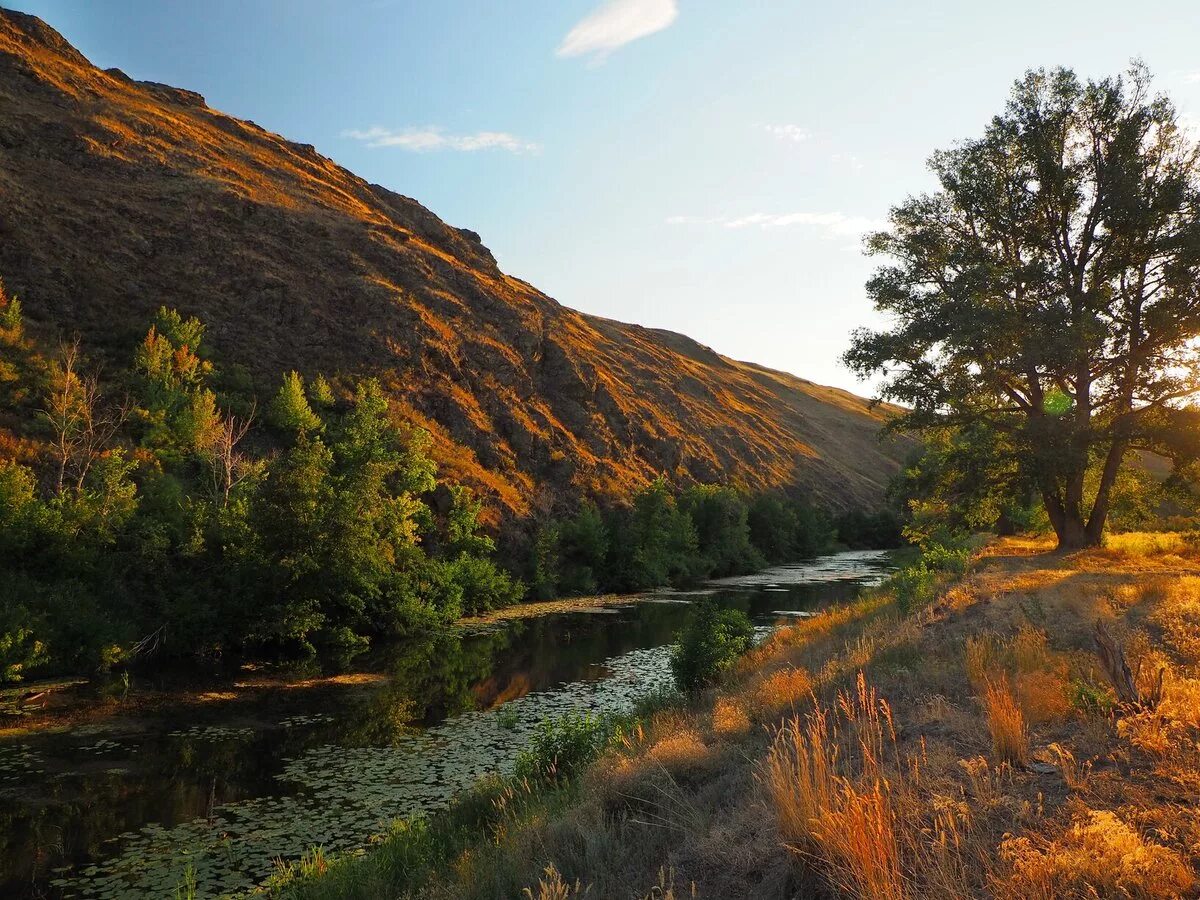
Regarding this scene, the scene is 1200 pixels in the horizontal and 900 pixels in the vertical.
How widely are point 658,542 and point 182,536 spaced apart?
3161 cm

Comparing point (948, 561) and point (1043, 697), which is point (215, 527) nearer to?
point (1043, 697)

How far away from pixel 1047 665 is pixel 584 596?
116 ft

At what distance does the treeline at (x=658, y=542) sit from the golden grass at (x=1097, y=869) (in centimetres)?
3710

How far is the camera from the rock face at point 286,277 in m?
46.7

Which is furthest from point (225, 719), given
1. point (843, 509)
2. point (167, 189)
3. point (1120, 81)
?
point (843, 509)

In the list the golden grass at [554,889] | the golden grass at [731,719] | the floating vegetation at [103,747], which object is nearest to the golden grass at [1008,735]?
the golden grass at [731,719]

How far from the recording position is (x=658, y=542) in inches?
1941

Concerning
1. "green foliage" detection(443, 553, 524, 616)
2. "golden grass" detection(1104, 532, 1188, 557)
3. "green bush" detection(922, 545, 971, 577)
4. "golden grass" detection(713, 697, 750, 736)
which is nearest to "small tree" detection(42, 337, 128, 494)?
"green foliage" detection(443, 553, 524, 616)

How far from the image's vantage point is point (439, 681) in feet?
68.9

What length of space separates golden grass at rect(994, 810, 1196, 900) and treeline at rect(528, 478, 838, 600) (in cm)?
3710

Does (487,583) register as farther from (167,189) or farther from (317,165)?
(317,165)

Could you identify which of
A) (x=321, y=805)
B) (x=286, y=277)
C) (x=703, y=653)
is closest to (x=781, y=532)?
(x=286, y=277)

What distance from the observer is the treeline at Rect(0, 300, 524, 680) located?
20.2 meters

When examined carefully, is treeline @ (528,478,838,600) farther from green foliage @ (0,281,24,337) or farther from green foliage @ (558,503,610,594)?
green foliage @ (0,281,24,337)
